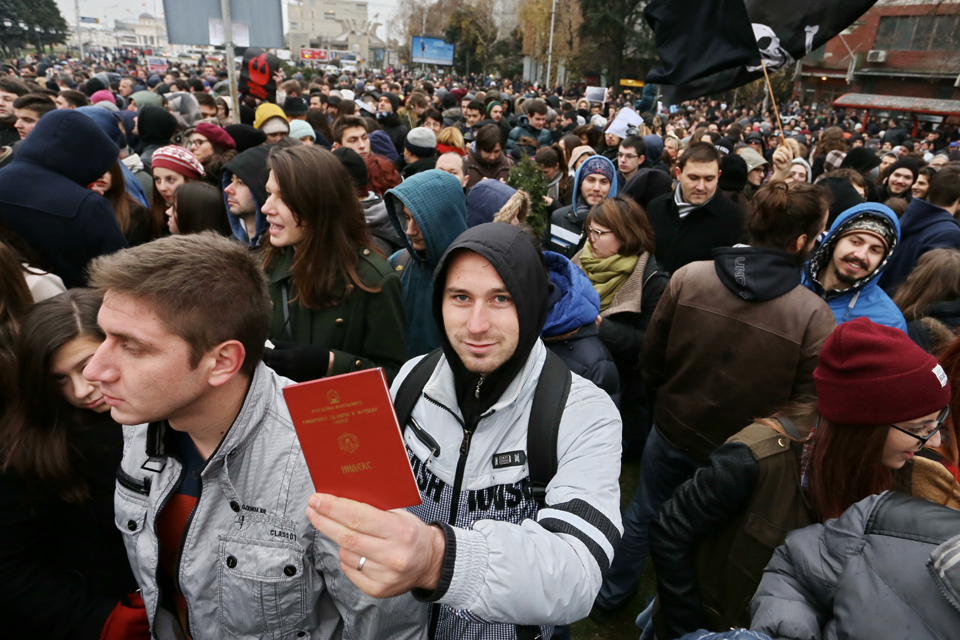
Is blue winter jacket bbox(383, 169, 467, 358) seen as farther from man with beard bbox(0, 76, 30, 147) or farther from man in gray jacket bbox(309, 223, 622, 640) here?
man with beard bbox(0, 76, 30, 147)

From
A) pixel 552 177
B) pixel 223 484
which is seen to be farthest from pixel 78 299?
pixel 552 177

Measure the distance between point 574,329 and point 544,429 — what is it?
1183mm

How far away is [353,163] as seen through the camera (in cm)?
432

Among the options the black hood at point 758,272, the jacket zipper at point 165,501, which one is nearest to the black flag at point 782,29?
the black hood at point 758,272

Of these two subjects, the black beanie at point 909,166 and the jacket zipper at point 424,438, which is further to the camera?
the black beanie at point 909,166

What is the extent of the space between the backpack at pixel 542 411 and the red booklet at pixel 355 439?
0.58 m

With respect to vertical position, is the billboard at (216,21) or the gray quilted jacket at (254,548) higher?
the billboard at (216,21)

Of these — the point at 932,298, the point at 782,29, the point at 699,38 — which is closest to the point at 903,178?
the point at 782,29

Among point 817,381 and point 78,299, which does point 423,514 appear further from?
point 78,299

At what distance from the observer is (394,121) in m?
9.22

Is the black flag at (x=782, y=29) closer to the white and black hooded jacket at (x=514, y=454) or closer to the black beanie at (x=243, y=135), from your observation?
the white and black hooded jacket at (x=514, y=454)

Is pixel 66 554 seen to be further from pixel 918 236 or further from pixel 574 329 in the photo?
pixel 918 236

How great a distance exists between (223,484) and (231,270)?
598 millimetres

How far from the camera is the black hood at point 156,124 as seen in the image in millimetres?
5782
